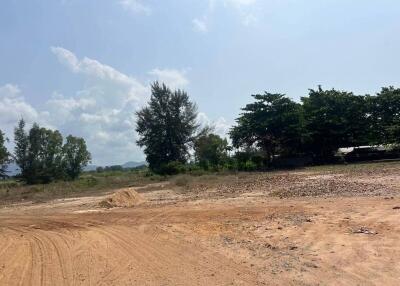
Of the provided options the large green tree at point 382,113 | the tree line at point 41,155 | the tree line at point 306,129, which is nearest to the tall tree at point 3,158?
the tree line at point 41,155

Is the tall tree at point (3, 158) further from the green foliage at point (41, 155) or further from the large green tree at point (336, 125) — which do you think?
the large green tree at point (336, 125)

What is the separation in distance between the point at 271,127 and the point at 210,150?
41.7 ft

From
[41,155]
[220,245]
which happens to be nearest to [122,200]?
[220,245]

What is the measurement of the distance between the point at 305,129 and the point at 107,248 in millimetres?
42909

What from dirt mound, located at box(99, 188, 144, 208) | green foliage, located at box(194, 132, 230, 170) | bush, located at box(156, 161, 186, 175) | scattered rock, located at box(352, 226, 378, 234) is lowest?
scattered rock, located at box(352, 226, 378, 234)

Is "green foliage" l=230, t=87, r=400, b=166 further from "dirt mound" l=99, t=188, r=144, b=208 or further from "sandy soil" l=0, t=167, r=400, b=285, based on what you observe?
"sandy soil" l=0, t=167, r=400, b=285

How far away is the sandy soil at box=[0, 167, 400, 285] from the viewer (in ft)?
27.7

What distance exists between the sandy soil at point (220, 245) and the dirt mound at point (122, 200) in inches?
149

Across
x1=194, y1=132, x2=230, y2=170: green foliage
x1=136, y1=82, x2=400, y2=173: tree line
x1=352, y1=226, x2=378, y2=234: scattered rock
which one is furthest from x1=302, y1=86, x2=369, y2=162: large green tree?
x1=352, y1=226, x2=378, y2=234: scattered rock

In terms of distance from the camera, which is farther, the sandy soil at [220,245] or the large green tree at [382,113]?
the large green tree at [382,113]

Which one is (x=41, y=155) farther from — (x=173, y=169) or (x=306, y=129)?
(x=306, y=129)

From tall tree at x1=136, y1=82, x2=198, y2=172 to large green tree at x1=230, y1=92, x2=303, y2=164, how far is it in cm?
1308

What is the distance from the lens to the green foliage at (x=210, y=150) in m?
56.8

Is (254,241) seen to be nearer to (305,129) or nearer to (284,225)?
(284,225)
